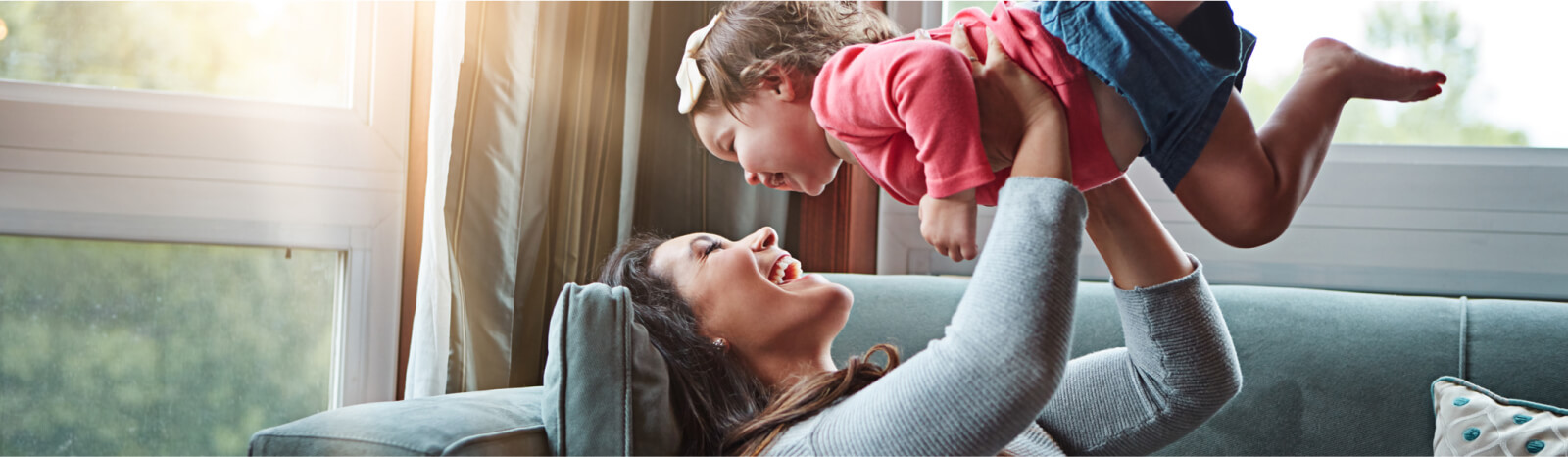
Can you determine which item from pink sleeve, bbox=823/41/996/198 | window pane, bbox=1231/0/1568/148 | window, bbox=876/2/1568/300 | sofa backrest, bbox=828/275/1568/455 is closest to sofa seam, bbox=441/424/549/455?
pink sleeve, bbox=823/41/996/198

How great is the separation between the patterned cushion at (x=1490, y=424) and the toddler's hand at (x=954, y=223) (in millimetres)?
905

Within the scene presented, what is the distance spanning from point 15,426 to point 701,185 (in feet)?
4.40

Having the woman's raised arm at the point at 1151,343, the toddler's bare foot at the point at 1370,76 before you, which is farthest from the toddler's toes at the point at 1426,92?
the woman's raised arm at the point at 1151,343

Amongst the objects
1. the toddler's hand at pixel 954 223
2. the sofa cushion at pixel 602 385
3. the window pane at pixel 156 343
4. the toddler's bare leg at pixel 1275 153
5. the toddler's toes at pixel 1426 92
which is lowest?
the window pane at pixel 156 343

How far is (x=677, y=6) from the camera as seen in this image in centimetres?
205

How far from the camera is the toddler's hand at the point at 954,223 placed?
826 millimetres

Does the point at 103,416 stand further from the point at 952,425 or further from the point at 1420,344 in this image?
the point at 1420,344

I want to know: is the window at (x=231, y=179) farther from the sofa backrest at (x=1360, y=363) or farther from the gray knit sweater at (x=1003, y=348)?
the sofa backrest at (x=1360, y=363)

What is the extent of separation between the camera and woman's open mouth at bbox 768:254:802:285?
1.41 m

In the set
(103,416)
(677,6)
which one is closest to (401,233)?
(103,416)

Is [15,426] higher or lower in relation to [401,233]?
lower

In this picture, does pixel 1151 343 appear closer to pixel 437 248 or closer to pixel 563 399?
pixel 563 399

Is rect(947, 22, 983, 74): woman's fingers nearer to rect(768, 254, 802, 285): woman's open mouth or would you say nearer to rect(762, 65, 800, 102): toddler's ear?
rect(762, 65, 800, 102): toddler's ear

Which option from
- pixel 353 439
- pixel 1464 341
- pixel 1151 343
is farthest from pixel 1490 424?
pixel 353 439
